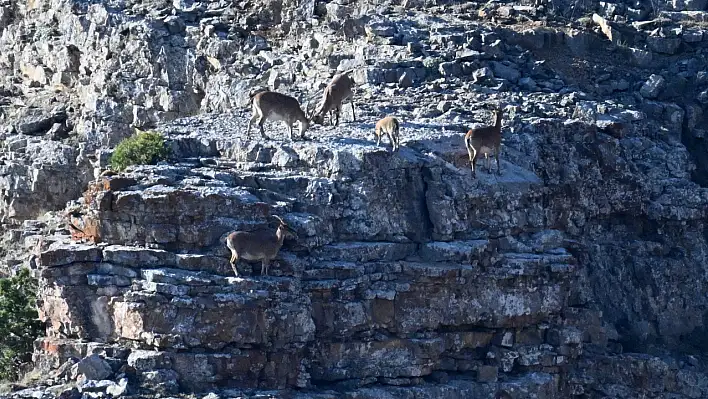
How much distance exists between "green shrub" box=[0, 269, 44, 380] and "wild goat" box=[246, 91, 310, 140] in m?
5.95

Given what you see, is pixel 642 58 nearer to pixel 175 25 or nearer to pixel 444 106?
pixel 444 106

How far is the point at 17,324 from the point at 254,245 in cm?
652

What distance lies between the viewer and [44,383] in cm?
4175

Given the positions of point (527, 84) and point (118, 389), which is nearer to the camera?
point (118, 389)

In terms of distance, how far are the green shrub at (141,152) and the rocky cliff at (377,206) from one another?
48cm

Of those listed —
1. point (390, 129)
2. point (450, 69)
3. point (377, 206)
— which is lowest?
point (377, 206)

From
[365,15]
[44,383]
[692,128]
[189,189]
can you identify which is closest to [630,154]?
[692,128]

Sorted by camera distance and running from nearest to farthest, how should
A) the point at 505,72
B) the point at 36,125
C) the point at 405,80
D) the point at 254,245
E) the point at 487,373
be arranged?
the point at 254,245 → the point at 487,373 → the point at 405,80 → the point at 505,72 → the point at 36,125

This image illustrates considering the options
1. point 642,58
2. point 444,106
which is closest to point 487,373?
point 444,106

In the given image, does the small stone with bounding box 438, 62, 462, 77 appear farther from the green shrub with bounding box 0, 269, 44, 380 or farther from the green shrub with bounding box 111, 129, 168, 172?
the green shrub with bounding box 0, 269, 44, 380

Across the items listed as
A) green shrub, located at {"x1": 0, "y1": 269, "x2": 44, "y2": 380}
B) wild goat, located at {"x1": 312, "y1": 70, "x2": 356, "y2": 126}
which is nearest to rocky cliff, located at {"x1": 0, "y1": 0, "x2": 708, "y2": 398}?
wild goat, located at {"x1": 312, "y1": 70, "x2": 356, "y2": 126}

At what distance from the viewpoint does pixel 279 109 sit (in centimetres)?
4603

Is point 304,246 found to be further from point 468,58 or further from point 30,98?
point 30,98

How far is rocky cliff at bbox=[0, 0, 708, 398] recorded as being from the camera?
42.1 metres
